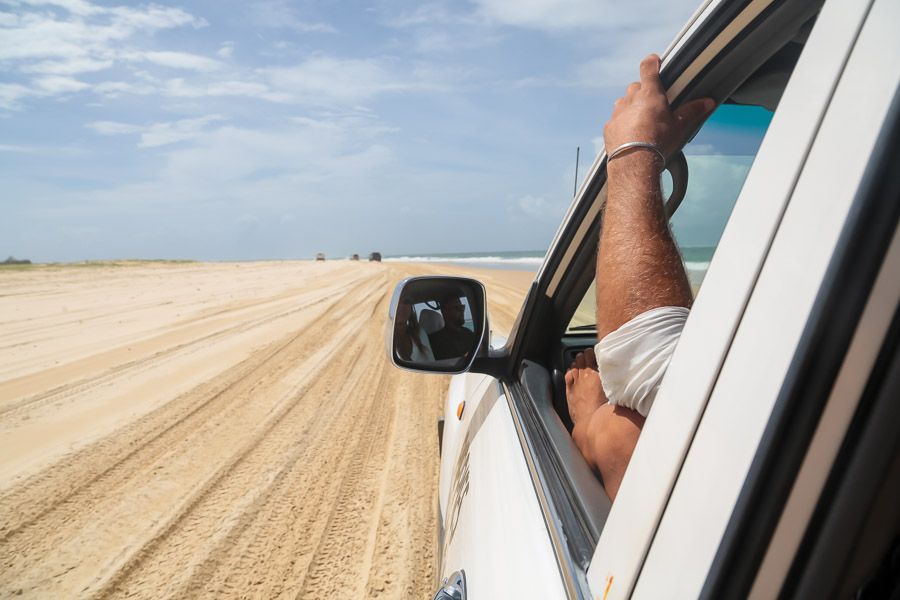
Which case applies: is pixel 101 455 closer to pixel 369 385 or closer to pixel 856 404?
pixel 369 385

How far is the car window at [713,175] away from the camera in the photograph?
1293 mm

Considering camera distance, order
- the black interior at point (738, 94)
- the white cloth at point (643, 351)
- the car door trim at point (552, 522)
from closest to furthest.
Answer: the car door trim at point (552, 522), the white cloth at point (643, 351), the black interior at point (738, 94)

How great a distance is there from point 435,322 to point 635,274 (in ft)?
3.83

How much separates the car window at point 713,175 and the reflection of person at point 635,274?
0.24ft

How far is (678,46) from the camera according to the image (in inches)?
48.9

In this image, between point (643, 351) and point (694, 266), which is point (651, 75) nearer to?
point (694, 266)

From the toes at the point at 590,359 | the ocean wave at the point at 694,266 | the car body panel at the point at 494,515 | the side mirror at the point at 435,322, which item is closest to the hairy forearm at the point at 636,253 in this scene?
the ocean wave at the point at 694,266

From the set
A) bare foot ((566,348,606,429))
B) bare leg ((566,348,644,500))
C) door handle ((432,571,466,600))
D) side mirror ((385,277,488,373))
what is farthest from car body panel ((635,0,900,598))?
side mirror ((385,277,488,373))

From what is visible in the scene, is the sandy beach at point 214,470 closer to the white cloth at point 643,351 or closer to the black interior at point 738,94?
the black interior at point 738,94

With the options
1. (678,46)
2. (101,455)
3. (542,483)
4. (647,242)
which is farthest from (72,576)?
(678,46)

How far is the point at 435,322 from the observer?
2.20m

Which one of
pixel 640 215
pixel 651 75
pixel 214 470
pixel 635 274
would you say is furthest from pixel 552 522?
pixel 214 470

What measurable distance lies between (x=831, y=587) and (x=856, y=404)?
0.20 meters

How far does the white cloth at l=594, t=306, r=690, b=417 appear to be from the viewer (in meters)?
1.02
